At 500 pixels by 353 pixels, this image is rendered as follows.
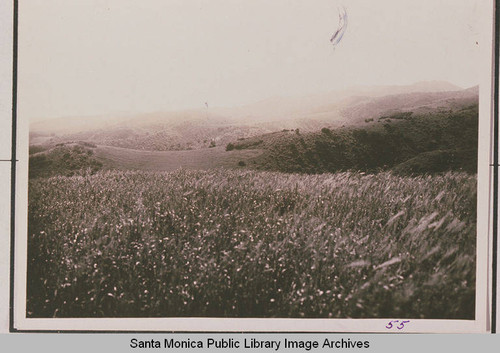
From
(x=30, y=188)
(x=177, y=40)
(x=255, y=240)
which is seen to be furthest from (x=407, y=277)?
(x=30, y=188)

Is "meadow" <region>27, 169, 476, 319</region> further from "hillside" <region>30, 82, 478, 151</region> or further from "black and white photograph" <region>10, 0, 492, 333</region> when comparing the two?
"hillside" <region>30, 82, 478, 151</region>

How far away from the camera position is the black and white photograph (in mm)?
4660

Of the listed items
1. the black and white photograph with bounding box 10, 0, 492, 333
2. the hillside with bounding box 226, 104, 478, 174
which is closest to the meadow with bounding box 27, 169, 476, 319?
the black and white photograph with bounding box 10, 0, 492, 333

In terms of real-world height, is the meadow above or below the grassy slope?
below

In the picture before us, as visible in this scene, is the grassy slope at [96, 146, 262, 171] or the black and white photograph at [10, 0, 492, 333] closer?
the black and white photograph at [10, 0, 492, 333]

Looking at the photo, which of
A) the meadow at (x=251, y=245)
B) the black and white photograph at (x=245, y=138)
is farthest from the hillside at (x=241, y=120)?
the meadow at (x=251, y=245)

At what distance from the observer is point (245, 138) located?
4.89 metres

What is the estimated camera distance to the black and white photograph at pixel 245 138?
4660mm

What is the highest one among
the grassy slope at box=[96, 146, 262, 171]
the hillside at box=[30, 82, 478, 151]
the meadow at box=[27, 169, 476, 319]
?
the hillside at box=[30, 82, 478, 151]

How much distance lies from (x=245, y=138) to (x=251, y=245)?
1241 millimetres

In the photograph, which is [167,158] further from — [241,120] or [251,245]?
[251,245]

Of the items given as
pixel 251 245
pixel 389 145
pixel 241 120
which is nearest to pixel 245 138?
pixel 241 120

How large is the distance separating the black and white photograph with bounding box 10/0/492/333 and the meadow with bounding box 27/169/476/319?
0.02 meters

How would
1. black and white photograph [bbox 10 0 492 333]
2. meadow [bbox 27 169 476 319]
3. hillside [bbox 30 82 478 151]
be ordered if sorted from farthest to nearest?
hillside [bbox 30 82 478 151], black and white photograph [bbox 10 0 492 333], meadow [bbox 27 169 476 319]
